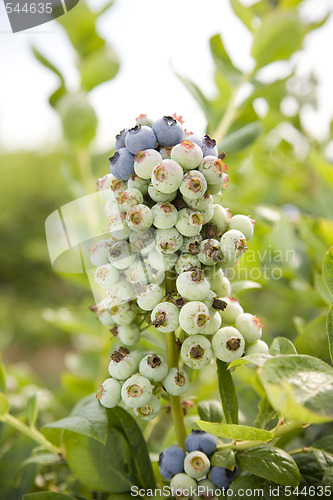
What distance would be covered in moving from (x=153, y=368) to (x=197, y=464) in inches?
5.2

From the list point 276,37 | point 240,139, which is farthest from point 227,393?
point 276,37

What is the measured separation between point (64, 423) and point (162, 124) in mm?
405

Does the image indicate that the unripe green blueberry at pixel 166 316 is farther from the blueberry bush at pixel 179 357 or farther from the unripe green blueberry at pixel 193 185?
the unripe green blueberry at pixel 193 185

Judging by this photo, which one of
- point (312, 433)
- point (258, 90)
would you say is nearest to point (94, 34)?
point (258, 90)

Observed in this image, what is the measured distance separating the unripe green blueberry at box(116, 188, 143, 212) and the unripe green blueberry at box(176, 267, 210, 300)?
10cm

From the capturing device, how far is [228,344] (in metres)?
0.52

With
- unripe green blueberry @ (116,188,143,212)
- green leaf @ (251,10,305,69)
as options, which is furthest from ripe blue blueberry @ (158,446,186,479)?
green leaf @ (251,10,305,69)

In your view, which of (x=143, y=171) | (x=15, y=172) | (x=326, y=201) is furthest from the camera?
(x=15, y=172)

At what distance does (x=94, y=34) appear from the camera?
1.20m

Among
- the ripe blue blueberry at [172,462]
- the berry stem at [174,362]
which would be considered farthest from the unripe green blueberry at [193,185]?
the ripe blue blueberry at [172,462]

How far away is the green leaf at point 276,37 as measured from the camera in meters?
1.00

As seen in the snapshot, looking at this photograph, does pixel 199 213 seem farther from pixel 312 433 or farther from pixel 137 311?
pixel 312 433

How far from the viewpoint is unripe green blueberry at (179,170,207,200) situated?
0.49 metres

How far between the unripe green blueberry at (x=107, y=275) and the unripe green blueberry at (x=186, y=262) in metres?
0.08
